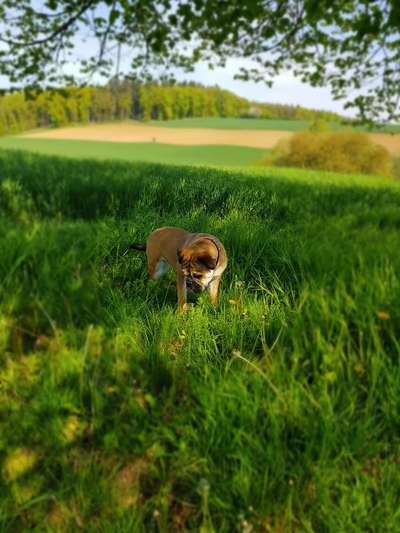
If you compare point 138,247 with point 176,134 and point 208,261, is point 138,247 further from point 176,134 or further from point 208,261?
point 176,134

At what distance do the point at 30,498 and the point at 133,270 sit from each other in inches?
44.8

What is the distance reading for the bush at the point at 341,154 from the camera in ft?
75.9

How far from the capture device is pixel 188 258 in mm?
1395

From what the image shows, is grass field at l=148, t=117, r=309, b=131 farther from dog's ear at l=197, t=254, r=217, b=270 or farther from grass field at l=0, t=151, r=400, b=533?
dog's ear at l=197, t=254, r=217, b=270

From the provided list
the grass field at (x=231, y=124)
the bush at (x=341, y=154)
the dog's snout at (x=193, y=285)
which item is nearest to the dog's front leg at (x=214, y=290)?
the dog's snout at (x=193, y=285)

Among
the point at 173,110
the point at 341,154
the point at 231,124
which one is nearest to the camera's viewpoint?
the point at 341,154

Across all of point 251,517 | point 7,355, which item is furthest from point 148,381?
point 7,355

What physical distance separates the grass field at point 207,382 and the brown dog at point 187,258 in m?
0.17

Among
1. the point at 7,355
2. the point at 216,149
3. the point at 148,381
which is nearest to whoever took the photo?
the point at 148,381

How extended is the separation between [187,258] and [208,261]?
0.09 meters

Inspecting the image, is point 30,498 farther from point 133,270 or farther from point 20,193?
point 20,193

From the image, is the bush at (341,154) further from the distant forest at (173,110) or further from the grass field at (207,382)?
the distant forest at (173,110)

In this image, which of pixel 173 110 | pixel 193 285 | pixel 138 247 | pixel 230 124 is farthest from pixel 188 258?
pixel 173 110

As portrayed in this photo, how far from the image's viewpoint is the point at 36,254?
8.05ft
